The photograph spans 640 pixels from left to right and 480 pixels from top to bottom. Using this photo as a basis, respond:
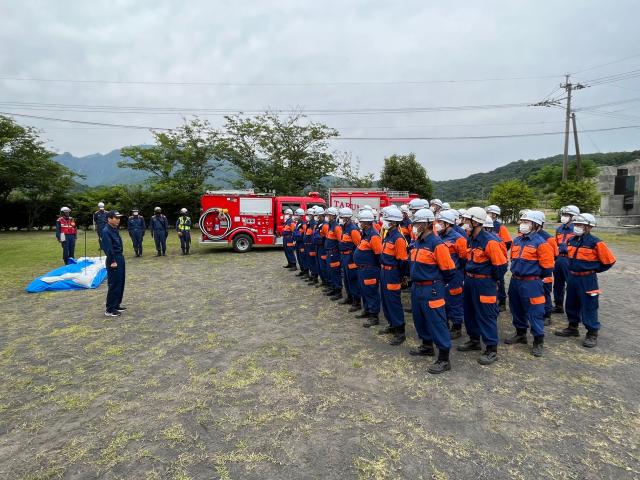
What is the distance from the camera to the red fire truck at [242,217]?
1394 cm

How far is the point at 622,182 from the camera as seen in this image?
2169 centimetres

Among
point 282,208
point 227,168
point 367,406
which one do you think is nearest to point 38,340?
point 367,406

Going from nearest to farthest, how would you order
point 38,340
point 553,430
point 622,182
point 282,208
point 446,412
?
1. point 553,430
2. point 446,412
3. point 38,340
4. point 282,208
5. point 622,182

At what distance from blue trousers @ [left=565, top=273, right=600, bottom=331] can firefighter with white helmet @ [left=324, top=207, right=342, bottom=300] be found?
4.05 meters

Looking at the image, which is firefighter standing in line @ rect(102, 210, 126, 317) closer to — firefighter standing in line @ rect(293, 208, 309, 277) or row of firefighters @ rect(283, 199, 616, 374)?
row of firefighters @ rect(283, 199, 616, 374)

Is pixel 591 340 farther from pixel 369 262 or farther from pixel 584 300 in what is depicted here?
pixel 369 262

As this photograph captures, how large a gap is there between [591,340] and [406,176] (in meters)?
26.7

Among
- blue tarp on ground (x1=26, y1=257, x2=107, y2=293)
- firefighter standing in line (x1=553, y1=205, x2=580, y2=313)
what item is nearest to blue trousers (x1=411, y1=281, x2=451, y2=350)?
firefighter standing in line (x1=553, y1=205, x2=580, y2=313)

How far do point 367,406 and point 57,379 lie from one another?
11.7 ft

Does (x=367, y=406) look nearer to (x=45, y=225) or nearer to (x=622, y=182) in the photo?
(x=622, y=182)

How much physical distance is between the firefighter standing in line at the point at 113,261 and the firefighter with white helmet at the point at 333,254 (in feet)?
13.2

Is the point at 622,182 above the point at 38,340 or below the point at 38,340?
above

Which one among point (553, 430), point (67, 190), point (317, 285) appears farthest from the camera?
point (67, 190)

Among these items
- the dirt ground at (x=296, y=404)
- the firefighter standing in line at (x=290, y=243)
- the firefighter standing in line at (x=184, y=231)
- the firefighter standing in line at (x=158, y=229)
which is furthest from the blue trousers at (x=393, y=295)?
the firefighter standing in line at (x=158, y=229)
